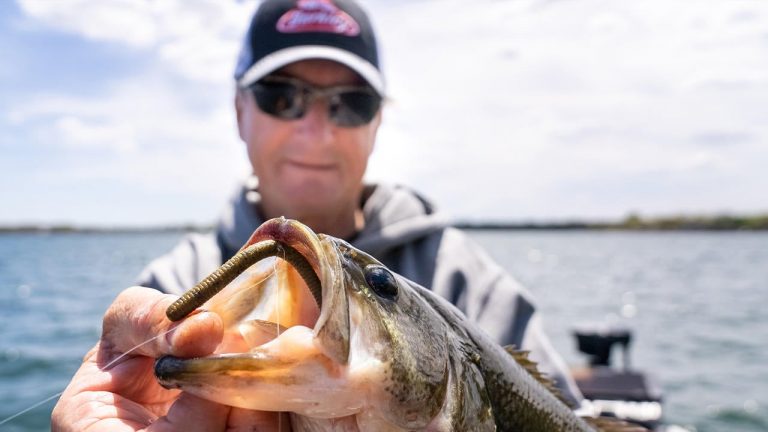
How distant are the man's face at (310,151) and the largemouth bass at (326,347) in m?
2.11

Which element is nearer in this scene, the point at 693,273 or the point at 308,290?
the point at 308,290

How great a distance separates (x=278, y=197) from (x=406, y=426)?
2.64 meters

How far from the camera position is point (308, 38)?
378cm

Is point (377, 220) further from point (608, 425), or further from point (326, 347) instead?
point (326, 347)

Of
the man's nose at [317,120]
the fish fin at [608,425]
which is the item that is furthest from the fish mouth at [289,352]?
the man's nose at [317,120]

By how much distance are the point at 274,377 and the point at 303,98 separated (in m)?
2.62

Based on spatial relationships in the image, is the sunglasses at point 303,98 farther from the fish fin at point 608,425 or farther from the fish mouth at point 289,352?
the fish mouth at point 289,352

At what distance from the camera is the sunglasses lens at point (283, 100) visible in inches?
149

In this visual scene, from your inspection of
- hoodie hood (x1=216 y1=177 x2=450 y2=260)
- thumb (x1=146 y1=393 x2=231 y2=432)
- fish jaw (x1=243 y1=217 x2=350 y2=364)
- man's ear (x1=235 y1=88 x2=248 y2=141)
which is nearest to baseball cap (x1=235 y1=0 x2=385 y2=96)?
man's ear (x1=235 y1=88 x2=248 y2=141)

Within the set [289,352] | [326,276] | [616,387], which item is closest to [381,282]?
[326,276]

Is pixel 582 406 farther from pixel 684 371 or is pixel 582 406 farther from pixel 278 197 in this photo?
pixel 684 371

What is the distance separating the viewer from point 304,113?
149 inches

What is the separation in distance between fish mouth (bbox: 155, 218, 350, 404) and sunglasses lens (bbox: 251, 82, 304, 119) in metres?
2.33

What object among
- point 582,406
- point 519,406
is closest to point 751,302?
point 582,406
